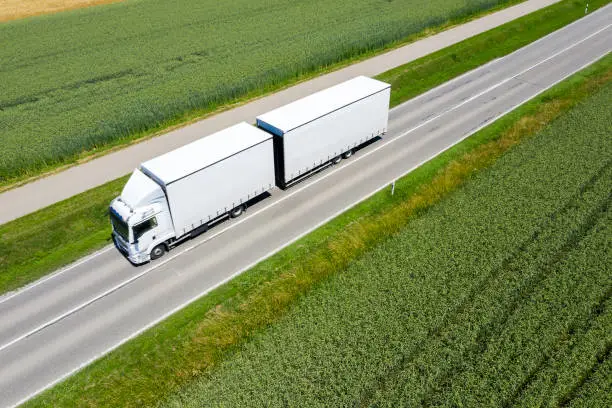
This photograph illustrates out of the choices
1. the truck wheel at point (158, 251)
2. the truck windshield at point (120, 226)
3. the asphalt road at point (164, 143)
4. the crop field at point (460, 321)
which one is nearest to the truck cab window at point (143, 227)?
the truck windshield at point (120, 226)

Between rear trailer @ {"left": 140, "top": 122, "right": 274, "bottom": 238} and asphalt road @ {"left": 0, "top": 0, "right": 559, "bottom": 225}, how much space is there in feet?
26.1

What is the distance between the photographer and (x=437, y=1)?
52781mm

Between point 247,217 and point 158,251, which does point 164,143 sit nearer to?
point 247,217

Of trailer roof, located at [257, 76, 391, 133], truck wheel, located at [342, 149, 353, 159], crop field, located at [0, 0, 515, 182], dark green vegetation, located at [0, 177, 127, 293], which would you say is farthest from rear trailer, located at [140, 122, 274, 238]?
crop field, located at [0, 0, 515, 182]

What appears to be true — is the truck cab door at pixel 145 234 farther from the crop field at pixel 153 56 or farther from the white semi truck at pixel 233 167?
the crop field at pixel 153 56

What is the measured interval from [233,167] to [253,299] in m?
6.71

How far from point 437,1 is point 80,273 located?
49388 millimetres

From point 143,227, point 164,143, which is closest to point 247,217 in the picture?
point 143,227

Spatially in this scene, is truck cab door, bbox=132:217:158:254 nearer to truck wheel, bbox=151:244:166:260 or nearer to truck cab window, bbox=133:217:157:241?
truck cab window, bbox=133:217:157:241

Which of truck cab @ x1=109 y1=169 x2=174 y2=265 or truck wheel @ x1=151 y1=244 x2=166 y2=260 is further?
truck wheel @ x1=151 y1=244 x2=166 y2=260

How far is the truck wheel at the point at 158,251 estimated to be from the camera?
21812 mm

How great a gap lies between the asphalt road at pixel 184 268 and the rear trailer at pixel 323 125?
1.48 m

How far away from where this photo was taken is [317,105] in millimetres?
25578

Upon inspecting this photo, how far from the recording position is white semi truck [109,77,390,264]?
67.3 feet
